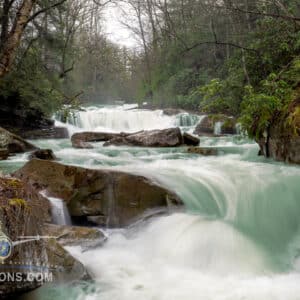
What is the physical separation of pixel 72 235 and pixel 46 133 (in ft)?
33.8

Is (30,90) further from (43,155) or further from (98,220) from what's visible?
(98,220)

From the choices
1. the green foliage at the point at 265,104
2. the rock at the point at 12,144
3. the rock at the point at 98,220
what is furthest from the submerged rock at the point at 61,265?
the rock at the point at 12,144

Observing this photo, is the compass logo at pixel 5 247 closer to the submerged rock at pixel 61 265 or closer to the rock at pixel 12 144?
the submerged rock at pixel 61 265

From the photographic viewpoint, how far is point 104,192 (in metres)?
4.79

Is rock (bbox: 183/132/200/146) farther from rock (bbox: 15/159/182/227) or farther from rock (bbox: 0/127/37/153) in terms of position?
rock (bbox: 15/159/182/227)

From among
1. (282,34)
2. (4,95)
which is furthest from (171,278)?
(4,95)

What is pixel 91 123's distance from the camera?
1609 centimetres

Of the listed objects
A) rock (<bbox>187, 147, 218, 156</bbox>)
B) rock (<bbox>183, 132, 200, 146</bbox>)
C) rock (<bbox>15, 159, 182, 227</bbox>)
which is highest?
rock (<bbox>183, 132, 200, 146</bbox>)

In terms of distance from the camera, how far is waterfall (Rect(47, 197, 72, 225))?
455 cm

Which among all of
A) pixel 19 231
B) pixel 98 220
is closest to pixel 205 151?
pixel 98 220

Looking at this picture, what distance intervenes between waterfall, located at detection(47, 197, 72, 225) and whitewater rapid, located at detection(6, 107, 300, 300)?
65 centimetres

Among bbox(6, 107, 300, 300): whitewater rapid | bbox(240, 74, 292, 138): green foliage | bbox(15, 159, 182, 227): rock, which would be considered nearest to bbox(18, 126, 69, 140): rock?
bbox(6, 107, 300, 300): whitewater rapid

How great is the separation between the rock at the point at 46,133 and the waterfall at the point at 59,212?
887 centimetres

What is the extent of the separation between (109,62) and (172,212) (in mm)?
27078
